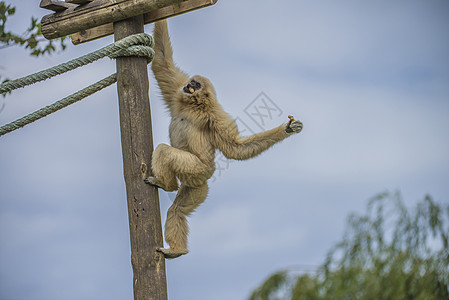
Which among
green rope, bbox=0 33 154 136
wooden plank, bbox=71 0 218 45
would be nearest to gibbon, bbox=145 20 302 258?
wooden plank, bbox=71 0 218 45

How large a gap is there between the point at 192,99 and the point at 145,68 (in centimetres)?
72

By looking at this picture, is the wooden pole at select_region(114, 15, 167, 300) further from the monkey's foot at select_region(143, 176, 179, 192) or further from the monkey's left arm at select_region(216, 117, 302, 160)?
the monkey's left arm at select_region(216, 117, 302, 160)

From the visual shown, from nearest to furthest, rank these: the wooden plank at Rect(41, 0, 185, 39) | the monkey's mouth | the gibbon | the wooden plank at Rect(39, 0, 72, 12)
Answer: the wooden plank at Rect(41, 0, 185, 39), the gibbon, the wooden plank at Rect(39, 0, 72, 12), the monkey's mouth

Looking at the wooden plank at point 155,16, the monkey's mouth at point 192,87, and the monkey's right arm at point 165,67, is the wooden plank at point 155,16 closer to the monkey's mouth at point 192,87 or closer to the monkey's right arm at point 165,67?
the monkey's right arm at point 165,67

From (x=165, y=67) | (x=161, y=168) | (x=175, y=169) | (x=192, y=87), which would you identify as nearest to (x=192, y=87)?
(x=192, y=87)

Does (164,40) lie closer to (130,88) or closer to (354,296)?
(130,88)

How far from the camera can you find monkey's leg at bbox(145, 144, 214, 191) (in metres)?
5.13

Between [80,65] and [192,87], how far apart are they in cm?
124

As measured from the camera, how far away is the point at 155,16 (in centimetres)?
544

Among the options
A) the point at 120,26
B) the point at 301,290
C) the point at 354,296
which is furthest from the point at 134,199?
the point at 354,296

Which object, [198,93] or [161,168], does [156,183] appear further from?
[198,93]

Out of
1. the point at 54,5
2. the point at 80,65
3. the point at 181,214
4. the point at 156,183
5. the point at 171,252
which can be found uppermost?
the point at 54,5

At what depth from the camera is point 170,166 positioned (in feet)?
17.3

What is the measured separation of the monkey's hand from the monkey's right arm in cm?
132
